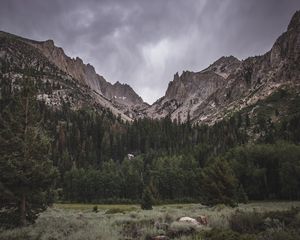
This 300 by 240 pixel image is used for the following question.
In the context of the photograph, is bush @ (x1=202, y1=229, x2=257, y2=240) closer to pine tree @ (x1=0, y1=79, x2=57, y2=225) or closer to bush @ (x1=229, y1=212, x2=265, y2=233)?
bush @ (x1=229, y1=212, x2=265, y2=233)

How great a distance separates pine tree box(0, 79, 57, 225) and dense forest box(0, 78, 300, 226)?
0.06m

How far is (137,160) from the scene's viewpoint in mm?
119438

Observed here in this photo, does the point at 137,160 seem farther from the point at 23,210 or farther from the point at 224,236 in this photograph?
the point at 224,236

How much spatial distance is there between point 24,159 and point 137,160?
10040 centimetres

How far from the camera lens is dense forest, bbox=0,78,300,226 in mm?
20328

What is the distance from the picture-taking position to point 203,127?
608 feet

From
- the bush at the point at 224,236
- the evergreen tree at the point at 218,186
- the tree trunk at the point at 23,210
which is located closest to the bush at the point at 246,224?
the bush at the point at 224,236

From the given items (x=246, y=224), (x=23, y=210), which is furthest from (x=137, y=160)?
(x=246, y=224)

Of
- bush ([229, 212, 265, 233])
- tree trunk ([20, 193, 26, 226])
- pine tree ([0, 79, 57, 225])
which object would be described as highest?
pine tree ([0, 79, 57, 225])

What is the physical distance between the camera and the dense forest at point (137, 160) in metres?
20.3

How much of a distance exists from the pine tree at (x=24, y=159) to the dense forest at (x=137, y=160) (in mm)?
62

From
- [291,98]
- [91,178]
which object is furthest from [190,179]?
[291,98]

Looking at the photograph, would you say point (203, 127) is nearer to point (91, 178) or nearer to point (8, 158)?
point (91, 178)

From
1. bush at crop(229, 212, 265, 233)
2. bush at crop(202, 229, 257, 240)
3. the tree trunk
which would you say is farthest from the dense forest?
bush at crop(202, 229, 257, 240)
